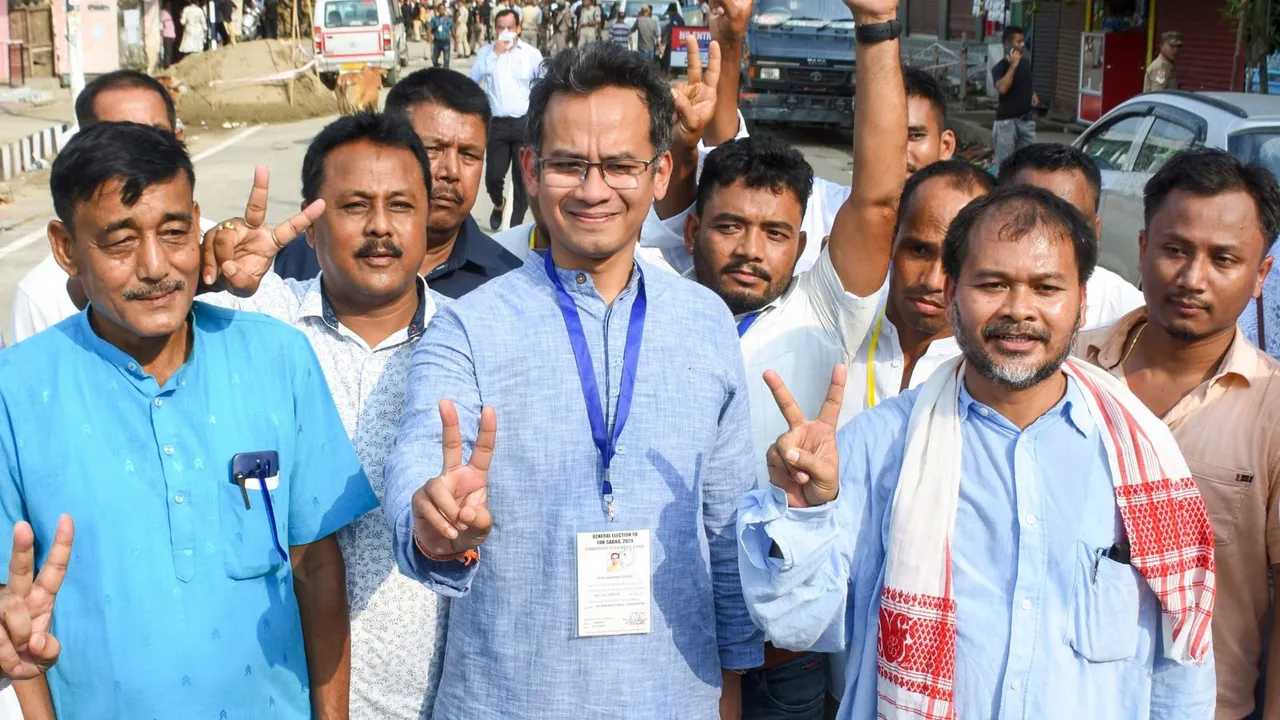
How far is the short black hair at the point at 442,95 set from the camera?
12.4ft

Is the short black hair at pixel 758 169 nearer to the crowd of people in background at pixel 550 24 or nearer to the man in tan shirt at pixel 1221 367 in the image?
the man in tan shirt at pixel 1221 367

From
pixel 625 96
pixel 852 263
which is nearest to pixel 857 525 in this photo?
pixel 852 263

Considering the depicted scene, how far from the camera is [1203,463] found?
260cm

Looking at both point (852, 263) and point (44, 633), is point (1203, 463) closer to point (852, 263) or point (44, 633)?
point (852, 263)

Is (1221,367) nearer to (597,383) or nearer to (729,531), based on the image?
(729,531)

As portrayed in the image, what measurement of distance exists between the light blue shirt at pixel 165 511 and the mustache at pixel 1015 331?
1.39m

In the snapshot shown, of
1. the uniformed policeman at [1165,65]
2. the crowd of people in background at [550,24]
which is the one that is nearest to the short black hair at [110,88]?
the uniformed policeman at [1165,65]

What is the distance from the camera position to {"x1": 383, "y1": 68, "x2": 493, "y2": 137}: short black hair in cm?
378

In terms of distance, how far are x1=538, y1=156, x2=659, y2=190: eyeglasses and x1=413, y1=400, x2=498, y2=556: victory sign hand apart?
56cm

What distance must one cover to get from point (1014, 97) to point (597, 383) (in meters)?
12.3

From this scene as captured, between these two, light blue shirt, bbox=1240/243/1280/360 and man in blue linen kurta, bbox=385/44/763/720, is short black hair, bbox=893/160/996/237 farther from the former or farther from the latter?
man in blue linen kurta, bbox=385/44/763/720

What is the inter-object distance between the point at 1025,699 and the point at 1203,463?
797 mm

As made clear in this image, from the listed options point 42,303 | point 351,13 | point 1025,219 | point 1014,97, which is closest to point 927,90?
point 1025,219

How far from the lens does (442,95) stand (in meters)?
3.78
